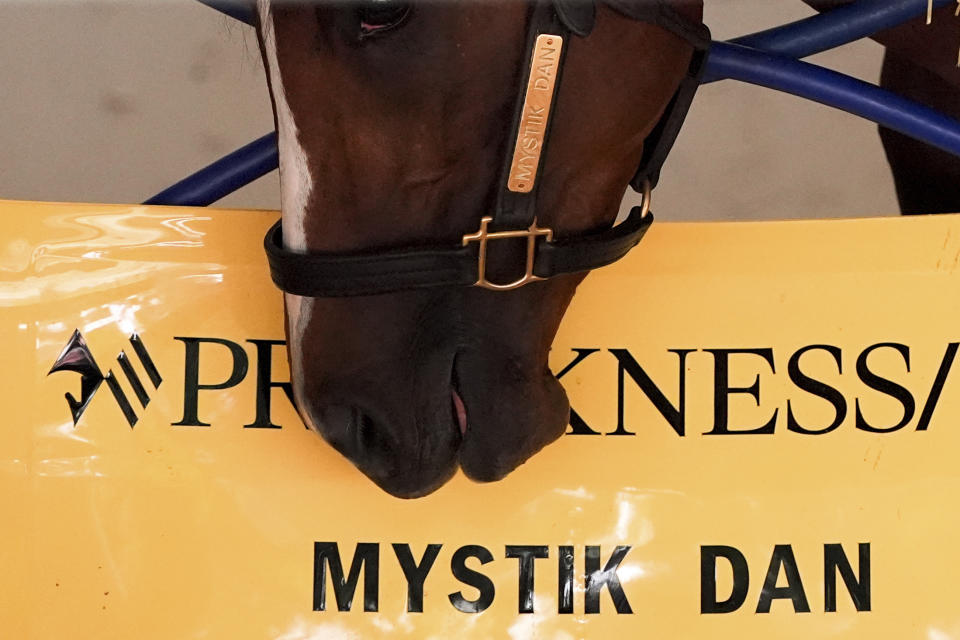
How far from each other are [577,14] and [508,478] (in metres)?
0.31

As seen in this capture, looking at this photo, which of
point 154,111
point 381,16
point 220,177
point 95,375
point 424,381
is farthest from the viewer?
point 154,111

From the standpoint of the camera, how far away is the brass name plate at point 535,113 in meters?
0.49

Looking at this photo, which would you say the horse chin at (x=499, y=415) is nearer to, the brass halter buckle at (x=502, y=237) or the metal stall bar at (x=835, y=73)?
the brass halter buckle at (x=502, y=237)

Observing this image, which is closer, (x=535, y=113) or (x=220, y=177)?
(x=535, y=113)

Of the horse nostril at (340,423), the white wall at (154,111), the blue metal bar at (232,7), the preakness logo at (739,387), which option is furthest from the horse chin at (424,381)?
the white wall at (154,111)

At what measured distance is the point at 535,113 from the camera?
0.50 m

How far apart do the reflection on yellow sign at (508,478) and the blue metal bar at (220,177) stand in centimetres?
12

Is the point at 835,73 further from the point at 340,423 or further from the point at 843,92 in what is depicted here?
the point at 340,423

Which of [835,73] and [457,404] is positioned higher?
[835,73]

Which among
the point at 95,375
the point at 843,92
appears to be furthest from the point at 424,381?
the point at 843,92

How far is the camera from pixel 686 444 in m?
0.68

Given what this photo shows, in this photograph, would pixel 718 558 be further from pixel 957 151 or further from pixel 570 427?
pixel 957 151

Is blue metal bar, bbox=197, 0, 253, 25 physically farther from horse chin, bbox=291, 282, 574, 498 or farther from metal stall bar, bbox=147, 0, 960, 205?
horse chin, bbox=291, 282, 574, 498

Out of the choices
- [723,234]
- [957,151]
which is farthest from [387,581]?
[957,151]
